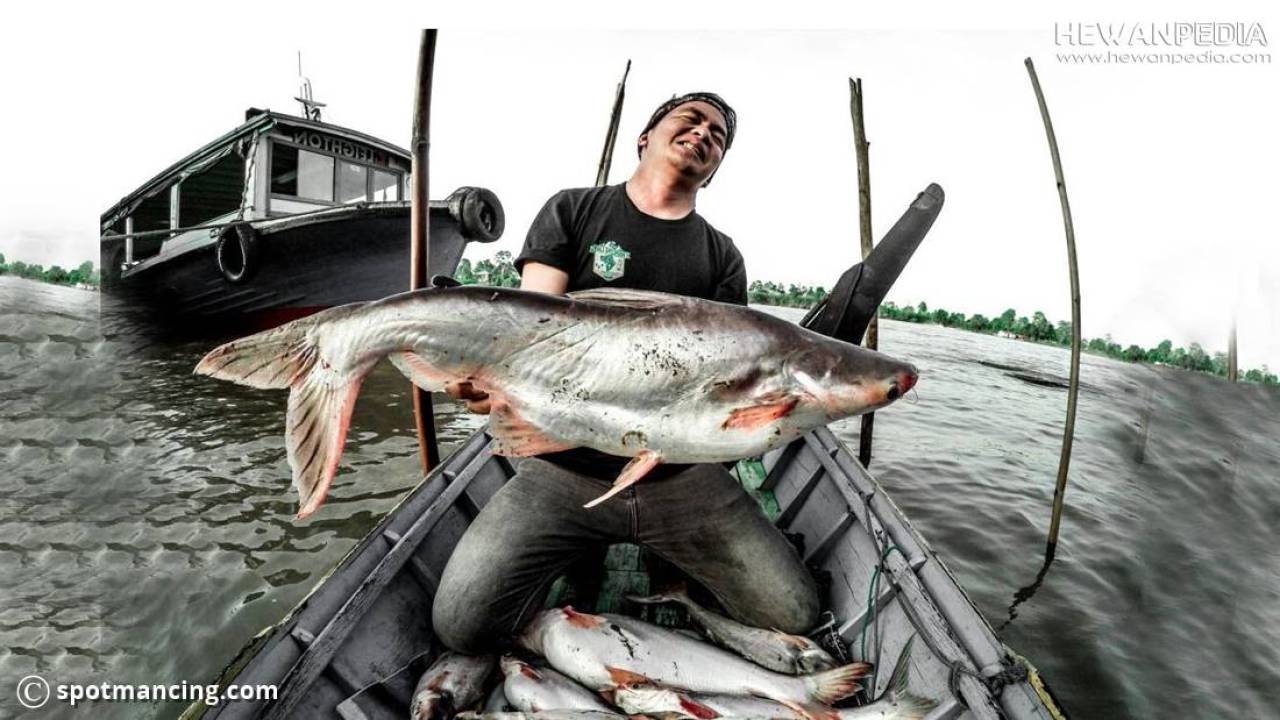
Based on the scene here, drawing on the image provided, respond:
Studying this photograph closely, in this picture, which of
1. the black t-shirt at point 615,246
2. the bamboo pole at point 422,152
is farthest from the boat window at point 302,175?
the black t-shirt at point 615,246

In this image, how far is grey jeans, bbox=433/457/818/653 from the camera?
263 cm

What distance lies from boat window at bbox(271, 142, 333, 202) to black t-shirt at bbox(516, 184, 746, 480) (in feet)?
35.5

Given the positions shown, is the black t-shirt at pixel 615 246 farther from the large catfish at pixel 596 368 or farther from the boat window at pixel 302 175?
the boat window at pixel 302 175

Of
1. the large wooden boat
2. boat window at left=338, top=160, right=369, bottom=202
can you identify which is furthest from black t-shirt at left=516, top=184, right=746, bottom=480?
boat window at left=338, top=160, right=369, bottom=202

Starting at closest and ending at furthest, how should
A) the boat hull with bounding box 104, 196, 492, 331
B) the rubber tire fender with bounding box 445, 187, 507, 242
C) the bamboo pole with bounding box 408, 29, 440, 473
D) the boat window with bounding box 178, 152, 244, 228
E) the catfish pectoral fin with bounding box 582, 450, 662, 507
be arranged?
the catfish pectoral fin with bounding box 582, 450, 662, 507 → the bamboo pole with bounding box 408, 29, 440, 473 → the rubber tire fender with bounding box 445, 187, 507, 242 → the boat hull with bounding box 104, 196, 492, 331 → the boat window with bounding box 178, 152, 244, 228

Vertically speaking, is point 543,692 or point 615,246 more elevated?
point 615,246

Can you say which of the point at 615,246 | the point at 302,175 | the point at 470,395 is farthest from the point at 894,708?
the point at 302,175

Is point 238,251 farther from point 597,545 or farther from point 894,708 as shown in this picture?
point 894,708

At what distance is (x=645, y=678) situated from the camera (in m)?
2.45

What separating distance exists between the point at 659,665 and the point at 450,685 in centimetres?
90

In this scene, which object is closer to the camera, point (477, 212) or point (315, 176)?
point (477, 212)

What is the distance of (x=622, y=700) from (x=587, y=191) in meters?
2.35

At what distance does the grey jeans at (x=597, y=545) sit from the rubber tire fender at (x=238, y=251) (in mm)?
9437

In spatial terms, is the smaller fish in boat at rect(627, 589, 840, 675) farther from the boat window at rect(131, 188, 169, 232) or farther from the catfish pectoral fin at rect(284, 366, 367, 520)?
the boat window at rect(131, 188, 169, 232)
